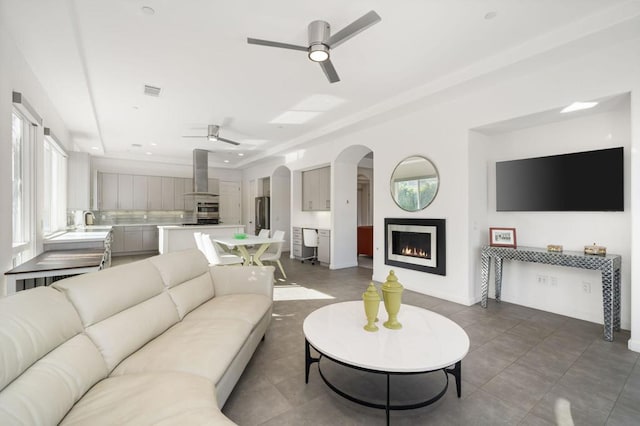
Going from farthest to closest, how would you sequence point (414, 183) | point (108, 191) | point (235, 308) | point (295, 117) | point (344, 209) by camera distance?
1. point (108, 191)
2. point (344, 209)
3. point (295, 117)
4. point (414, 183)
5. point (235, 308)

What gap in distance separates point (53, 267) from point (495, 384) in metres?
3.62

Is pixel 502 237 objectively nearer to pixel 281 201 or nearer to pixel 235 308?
pixel 235 308

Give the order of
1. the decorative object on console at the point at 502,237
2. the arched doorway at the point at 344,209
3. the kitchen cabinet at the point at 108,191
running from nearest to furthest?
1. the decorative object on console at the point at 502,237
2. the arched doorway at the point at 344,209
3. the kitchen cabinet at the point at 108,191

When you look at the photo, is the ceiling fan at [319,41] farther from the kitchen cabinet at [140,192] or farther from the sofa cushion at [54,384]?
the kitchen cabinet at [140,192]

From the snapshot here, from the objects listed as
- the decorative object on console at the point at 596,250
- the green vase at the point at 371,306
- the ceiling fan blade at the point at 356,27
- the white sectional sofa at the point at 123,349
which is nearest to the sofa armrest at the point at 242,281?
the white sectional sofa at the point at 123,349

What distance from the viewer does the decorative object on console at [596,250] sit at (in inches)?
118

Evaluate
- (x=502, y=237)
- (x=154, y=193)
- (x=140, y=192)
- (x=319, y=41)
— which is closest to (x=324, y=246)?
(x=502, y=237)

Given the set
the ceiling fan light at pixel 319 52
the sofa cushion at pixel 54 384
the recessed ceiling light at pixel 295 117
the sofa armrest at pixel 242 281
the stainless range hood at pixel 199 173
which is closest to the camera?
the sofa cushion at pixel 54 384

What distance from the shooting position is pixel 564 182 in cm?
334

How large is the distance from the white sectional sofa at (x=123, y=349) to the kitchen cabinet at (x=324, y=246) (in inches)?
157

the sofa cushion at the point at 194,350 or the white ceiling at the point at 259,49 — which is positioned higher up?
the white ceiling at the point at 259,49

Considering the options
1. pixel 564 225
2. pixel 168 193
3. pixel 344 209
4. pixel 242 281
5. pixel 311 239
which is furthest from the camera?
pixel 168 193

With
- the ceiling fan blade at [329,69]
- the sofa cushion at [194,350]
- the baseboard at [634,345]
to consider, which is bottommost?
the baseboard at [634,345]

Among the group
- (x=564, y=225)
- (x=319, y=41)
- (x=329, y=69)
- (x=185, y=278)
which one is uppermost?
(x=319, y=41)
